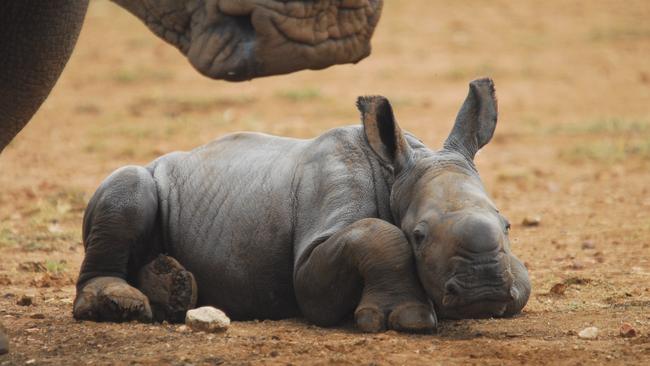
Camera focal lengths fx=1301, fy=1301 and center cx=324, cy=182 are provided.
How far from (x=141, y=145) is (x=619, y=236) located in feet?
20.1

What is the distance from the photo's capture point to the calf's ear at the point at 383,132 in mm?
5938

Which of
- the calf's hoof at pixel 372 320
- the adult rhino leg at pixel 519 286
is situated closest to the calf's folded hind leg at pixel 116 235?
the calf's hoof at pixel 372 320

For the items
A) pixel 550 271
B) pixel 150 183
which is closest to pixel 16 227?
pixel 150 183

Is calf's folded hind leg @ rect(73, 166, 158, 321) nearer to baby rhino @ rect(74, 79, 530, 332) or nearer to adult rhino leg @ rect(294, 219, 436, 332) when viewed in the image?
baby rhino @ rect(74, 79, 530, 332)

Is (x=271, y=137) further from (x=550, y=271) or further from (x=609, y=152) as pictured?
(x=609, y=152)

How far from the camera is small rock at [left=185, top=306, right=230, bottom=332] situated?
5.61m

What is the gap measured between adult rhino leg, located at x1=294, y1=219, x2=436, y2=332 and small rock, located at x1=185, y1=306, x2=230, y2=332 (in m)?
0.45

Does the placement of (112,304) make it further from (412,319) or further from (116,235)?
(412,319)

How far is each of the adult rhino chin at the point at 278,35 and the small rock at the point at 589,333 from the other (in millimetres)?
1509

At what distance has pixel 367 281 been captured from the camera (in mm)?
5652

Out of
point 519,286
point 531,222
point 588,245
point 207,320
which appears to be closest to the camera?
point 207,320

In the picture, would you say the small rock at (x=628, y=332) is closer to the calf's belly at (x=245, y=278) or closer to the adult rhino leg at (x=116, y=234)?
the calf's belly at (x=245, y=278)

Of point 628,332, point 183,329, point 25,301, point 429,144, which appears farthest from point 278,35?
point 429,144

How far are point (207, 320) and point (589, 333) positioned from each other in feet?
5.35
